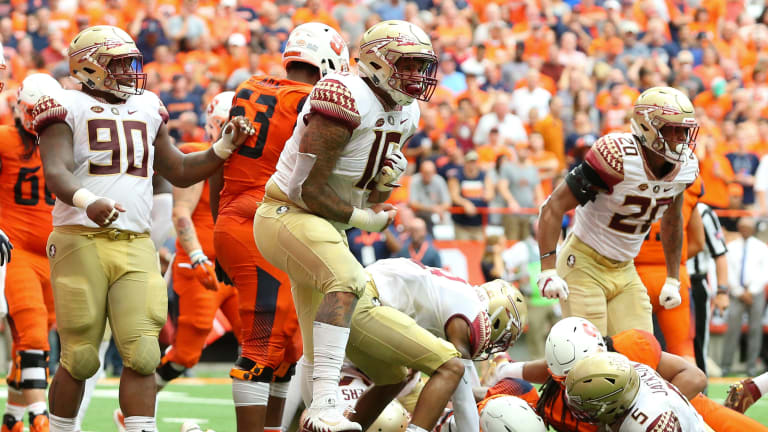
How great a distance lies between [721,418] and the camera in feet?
19.9

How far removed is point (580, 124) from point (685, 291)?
6.59m

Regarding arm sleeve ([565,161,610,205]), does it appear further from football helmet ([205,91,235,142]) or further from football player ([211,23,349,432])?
football helmet ([205,91,235,142])

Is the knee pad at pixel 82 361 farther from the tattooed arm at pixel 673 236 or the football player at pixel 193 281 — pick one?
the tattooed arm at pixel 673 236

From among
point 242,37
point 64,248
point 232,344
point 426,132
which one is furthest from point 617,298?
point 242,37

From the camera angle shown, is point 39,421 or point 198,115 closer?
point 39,421

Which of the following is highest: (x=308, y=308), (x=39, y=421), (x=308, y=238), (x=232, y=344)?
(x=308, y=238)

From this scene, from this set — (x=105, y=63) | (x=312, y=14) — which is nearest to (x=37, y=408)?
(x=105, y=63)

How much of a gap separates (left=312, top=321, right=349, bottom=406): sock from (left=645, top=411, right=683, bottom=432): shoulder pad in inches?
57.8

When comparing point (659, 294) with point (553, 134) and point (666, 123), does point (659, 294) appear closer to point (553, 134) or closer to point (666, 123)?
point (666, 123)

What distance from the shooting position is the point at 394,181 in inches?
206

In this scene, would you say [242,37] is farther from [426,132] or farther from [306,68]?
[306,68]

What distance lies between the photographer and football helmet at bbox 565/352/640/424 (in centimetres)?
527

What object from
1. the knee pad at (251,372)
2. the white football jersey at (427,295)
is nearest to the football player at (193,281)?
the knee pad at (251,372)

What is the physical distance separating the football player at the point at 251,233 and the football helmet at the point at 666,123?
1.76 m
